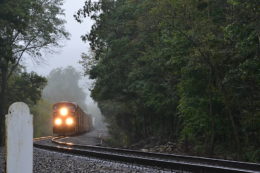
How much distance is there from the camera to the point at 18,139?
254cm

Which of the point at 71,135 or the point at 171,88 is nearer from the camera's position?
the point at 171,88

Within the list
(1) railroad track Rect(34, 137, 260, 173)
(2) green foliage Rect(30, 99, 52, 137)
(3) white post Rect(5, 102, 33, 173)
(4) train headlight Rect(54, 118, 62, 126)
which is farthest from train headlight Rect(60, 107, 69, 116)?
(2) green foliage Rect(30, 99, 52, 137)

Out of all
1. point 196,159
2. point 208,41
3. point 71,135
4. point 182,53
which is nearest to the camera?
point 196,159

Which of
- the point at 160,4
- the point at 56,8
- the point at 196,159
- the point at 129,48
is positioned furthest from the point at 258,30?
the point at 56,8

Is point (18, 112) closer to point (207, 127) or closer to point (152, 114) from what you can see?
point (207, 127)

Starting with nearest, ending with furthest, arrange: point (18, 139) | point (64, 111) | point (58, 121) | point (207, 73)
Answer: point (18, 139)
point (207, 73)
point (64, 111)
point (58, 121)

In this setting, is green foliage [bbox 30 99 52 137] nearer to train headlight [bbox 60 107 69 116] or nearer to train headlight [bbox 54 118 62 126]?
train headlight [bbox 54 118 62 126]

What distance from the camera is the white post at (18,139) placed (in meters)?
2.51

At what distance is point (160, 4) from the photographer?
16.2 meters

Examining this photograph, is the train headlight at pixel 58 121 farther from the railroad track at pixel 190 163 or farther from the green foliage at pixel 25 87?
the railroad track at pixel 190 163

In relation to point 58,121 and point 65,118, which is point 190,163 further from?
point 58,121

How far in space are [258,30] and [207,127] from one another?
5636 millimetres

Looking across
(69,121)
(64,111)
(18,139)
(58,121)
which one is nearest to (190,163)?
(18,139)

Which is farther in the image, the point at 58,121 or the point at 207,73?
the point at 58,121
